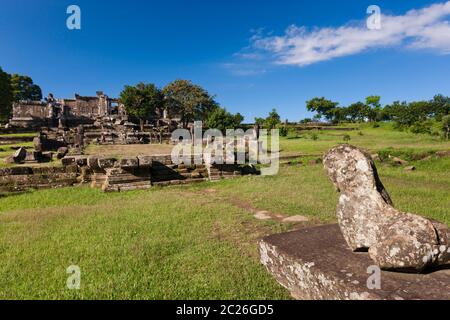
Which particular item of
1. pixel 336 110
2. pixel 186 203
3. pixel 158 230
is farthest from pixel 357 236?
pixel 336 110

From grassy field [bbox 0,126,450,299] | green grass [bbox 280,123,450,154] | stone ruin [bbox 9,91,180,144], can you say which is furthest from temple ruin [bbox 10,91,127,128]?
grassy field [bbox 0,126,450,299]

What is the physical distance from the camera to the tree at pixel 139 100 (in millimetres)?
55250

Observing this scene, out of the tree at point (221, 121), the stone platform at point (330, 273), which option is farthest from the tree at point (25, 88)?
the stone platform at point (330, 273)

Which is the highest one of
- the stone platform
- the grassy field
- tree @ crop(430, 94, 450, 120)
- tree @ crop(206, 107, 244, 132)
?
tree @ crop(430, 94, 450, 120)

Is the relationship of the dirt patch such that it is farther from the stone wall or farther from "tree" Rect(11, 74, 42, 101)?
"tree" Rect(11, 74, 42, 101)

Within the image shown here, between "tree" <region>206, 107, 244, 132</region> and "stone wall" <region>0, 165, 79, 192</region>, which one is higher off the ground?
"tree" <region>206, 107, 244, 132</region>

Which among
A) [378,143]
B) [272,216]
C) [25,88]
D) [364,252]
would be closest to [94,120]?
[25,88]

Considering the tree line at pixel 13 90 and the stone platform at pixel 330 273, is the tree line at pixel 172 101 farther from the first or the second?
the stone platform at pixel 330 273

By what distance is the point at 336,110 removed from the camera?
84938 millimetres

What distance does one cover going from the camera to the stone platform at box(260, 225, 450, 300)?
2.20 m

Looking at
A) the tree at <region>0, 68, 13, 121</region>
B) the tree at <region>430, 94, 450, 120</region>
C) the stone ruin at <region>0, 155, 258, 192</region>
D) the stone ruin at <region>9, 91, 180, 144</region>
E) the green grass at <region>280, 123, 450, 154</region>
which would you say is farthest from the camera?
the tree at <region>430, 94, 450, 120</region>

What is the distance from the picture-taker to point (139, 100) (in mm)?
55469

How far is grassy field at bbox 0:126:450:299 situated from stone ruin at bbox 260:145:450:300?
0.49m

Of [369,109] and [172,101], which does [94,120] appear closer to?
[172,101]
